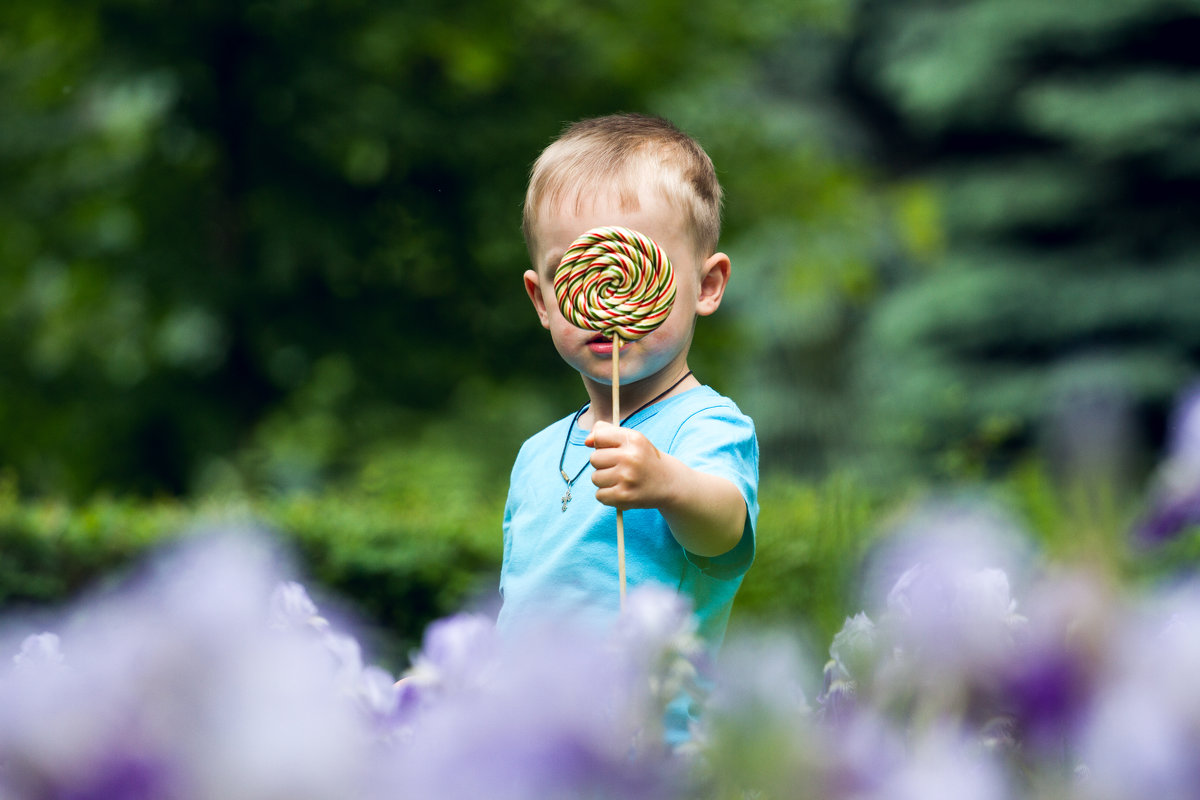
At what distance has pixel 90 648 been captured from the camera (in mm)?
491

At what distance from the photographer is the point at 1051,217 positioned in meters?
13.6

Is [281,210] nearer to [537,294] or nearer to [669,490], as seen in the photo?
[537,294]

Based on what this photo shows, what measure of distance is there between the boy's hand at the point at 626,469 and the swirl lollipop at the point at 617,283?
0.21 m

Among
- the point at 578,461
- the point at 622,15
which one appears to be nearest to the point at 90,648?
the point at 578,461

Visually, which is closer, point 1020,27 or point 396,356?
point 396,356

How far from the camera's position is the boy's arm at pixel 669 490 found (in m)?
1.47

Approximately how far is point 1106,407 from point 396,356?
6.36m

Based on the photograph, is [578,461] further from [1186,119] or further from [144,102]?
[1186,119]

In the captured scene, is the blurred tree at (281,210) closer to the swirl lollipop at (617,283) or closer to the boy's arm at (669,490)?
the swirl lollipop at (617,283)

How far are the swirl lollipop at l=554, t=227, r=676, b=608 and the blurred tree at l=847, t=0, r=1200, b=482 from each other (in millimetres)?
10612

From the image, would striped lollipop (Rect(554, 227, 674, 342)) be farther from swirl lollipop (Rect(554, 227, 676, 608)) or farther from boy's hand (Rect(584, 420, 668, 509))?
boy's hand (Rect(584, 420, 668, 509))

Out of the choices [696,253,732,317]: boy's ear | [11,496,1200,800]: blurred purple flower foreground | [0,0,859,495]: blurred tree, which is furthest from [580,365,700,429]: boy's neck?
[0,0,859,495]: blurred tree

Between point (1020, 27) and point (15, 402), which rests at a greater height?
point (1020, 27)

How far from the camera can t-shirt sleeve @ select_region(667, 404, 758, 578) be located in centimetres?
167
